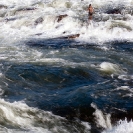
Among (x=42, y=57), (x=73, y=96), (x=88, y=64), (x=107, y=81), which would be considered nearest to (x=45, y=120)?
(x=73, y=96)

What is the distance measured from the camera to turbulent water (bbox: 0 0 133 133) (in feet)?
30.0

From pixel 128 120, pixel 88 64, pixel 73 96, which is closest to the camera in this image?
pixel 128 120

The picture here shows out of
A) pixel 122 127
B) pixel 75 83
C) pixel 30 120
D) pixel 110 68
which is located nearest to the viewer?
pixel 122 127

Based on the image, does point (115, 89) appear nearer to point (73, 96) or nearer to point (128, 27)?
point (73, 96)

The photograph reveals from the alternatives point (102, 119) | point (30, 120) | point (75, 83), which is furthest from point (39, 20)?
point (102, 119)

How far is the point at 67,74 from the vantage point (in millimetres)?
12586

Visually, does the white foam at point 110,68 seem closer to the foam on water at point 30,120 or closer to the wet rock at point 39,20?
the foam on water at point 30,120

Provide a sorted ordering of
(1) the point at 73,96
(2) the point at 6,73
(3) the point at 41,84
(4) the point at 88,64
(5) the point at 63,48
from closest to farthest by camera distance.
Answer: (1) the point at 73,96 → (3) the point at 41,84 → (2) the point at 6,73 → (4) the point at 88,64 → (5) the point at 63,48

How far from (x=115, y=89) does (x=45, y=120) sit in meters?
3.06

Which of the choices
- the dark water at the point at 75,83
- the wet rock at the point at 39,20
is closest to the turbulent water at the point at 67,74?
the dark water at the point at 75,83

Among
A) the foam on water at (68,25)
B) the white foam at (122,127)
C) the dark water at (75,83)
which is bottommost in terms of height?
the white foam at (122,127)

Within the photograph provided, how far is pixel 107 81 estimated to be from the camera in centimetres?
1191

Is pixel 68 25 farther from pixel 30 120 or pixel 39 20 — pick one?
pixel 30 120

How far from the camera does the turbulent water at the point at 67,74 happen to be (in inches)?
360
